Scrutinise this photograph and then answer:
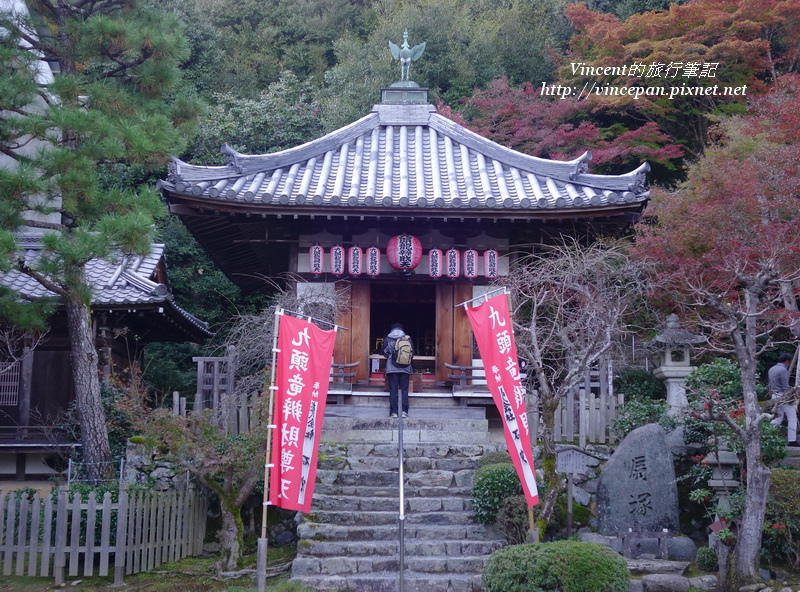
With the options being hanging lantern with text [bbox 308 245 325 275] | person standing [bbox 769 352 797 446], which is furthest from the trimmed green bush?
hanging lantern with text [bbox 308 245 325 275]

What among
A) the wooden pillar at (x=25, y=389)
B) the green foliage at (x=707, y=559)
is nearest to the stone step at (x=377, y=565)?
the green foliage at (x=707, y=559)

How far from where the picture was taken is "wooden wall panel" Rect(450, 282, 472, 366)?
46.2 feet

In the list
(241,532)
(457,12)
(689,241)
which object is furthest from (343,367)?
(457,12)

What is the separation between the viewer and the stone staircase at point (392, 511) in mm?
9109

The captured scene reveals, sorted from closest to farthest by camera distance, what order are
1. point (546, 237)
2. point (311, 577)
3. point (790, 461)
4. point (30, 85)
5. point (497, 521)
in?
point (311, 577) → point (497, 521) → point (790, 461) → point (30, 85) → point (546, 237)

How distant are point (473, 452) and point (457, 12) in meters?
22.1

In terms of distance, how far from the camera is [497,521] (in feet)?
32.0

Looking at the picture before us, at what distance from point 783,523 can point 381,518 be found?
501 cm

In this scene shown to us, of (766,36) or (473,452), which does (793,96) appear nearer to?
(766,36)

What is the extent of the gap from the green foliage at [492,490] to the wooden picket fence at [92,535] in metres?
4.07

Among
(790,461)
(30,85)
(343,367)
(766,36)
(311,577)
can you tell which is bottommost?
(311,577)

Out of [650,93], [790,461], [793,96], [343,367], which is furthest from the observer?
[650,93]

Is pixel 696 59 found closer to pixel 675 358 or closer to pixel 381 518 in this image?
pixel 675 358

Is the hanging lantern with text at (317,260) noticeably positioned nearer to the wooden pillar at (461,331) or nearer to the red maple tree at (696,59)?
the wooden pillar at (461,331)
